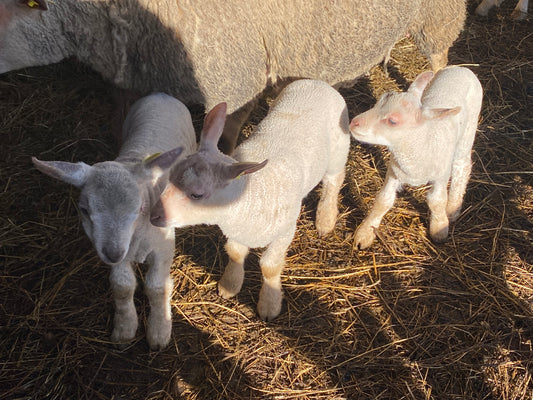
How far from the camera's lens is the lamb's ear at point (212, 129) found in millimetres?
2137

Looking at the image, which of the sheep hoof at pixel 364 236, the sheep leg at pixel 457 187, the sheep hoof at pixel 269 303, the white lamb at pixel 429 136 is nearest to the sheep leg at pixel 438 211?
the white lamb at pixel 429 136

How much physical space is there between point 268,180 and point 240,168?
1.73ft

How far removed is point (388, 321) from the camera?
10.0 ft

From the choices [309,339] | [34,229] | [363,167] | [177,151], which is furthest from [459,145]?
[34,229]

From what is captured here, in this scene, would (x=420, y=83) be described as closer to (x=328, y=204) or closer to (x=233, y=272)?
(x=328, y=204)

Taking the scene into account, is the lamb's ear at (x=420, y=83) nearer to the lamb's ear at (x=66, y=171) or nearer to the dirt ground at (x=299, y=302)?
the dirt ground at (x=299, y=302)

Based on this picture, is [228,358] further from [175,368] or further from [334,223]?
[334,223]

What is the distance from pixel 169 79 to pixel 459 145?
6.37 ft

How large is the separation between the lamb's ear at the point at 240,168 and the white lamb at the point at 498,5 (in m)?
4.94

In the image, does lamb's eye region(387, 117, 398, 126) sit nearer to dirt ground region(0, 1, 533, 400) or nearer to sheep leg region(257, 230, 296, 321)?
sheep leg region(257, 230, 296, 321)

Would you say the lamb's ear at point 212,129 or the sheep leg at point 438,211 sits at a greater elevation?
the lamb's ear at point 212,129

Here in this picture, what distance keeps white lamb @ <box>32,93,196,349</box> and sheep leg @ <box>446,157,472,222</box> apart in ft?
6.00

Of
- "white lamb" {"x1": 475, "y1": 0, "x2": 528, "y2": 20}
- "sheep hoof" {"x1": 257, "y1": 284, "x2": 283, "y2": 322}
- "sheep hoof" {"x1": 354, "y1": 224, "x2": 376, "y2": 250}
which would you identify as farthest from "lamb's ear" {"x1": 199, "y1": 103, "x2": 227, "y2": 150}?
"white lamb" {"x1": 475, "y1": 0, "x2": 528, "y2": 20}

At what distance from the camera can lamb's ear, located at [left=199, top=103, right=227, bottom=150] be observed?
2.14m
